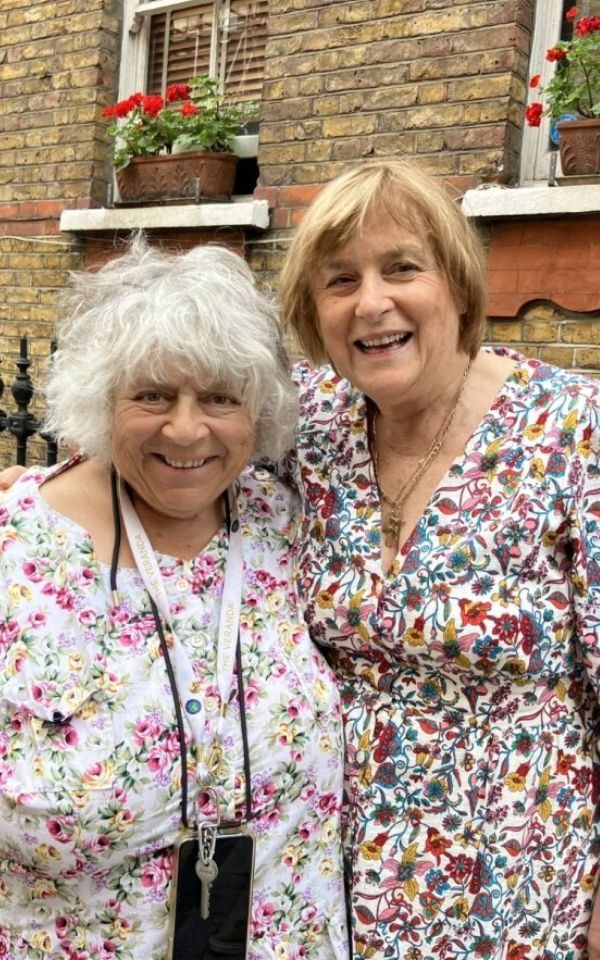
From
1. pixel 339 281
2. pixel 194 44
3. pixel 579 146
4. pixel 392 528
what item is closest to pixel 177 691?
pixel 392 528

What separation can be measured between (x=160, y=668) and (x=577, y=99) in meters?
2.57

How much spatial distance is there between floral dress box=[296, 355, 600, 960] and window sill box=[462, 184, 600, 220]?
159 centimetres

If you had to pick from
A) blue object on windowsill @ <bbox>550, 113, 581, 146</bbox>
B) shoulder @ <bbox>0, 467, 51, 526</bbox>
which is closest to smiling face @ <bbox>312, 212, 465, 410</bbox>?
shoulder @ <bbox>0, 467, 51, 526</bbox>

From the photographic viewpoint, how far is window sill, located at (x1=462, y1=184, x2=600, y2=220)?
10.2ft

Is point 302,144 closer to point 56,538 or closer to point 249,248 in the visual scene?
point 249,248

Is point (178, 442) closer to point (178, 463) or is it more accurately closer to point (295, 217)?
point (178, 463)

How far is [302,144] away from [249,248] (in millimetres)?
497

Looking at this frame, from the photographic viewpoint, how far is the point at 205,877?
155 centimetres

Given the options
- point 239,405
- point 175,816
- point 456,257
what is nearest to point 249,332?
point 239,405

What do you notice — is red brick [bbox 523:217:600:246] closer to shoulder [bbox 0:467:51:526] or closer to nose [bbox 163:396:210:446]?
nose [bbox 163:396:210:446]

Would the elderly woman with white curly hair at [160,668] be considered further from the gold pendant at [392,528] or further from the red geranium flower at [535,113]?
the red geranium flower at [535,113]

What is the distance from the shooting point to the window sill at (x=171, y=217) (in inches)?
158

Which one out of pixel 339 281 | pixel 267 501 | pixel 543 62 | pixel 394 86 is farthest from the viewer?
pixel 394 86

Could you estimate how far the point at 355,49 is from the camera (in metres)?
3.71
